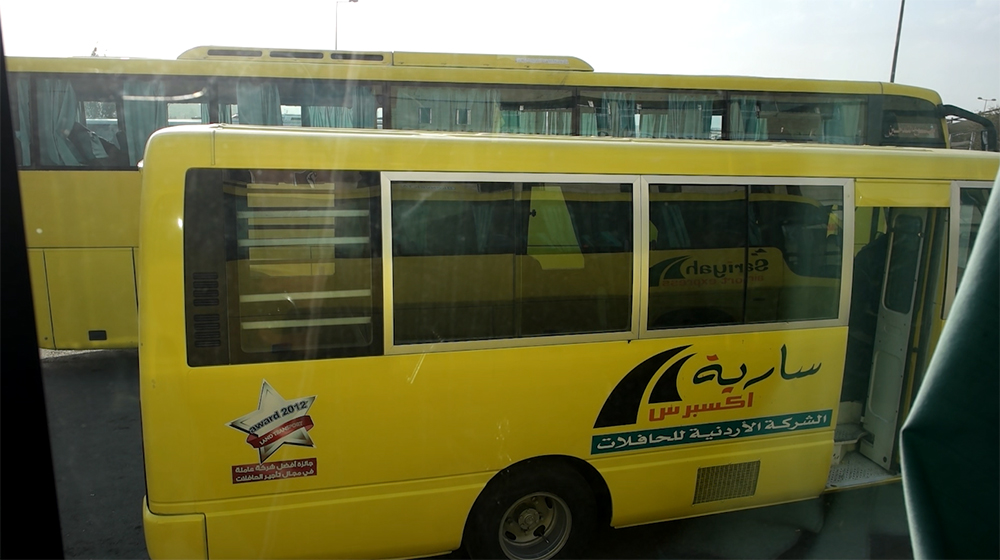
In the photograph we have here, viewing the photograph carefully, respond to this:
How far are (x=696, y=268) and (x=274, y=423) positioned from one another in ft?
7.68

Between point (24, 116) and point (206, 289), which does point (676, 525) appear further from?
point (24, 116)

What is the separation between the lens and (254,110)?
742cm

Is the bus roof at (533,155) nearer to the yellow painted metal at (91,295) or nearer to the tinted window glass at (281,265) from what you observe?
the tinted window glass at (281,265)

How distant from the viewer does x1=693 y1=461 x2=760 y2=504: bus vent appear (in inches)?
140

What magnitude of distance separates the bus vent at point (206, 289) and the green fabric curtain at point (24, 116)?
603 cm

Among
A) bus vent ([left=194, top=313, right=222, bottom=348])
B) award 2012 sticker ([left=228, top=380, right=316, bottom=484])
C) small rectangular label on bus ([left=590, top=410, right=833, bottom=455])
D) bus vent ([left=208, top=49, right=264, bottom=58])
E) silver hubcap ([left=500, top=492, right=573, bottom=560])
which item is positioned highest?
bus vent ([left=208, top=49, right=264, bottom=58])

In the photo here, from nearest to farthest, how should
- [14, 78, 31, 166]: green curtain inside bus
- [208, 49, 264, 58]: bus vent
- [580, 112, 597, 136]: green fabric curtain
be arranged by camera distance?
[14, 78, 31, 166]: green curtain inside bus → [208, 49, 264, 58]: bus vent → [580, 112, 597, 136]: green fabric curtain

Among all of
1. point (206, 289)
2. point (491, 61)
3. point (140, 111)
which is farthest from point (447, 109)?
point (206, 289)

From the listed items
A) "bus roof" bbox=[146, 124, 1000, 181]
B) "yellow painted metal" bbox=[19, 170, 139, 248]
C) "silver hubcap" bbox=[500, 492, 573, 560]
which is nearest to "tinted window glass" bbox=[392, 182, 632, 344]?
"bus roof" bbox=[146, 124, 1000, 181]

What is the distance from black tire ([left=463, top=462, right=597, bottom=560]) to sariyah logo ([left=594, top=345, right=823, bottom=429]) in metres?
0.40

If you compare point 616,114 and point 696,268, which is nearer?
point 696,268

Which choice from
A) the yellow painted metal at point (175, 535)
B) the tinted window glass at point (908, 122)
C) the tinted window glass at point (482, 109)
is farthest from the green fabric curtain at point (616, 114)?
the yellow painted metal at point (175, 535)

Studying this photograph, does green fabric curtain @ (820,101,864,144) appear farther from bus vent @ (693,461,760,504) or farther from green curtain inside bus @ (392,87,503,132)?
bus vent @ (693,461,760,504)

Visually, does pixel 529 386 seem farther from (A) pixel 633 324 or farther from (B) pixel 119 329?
(B) pixel 119 329
